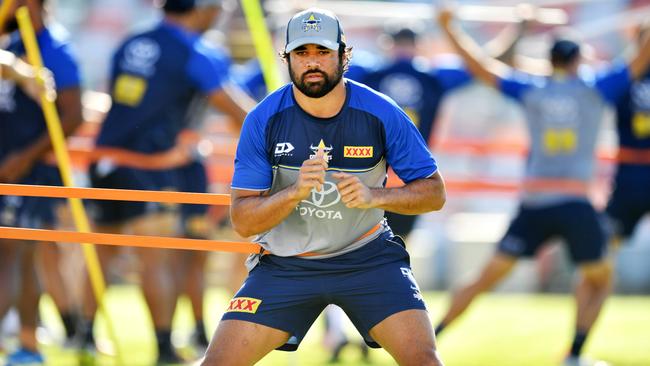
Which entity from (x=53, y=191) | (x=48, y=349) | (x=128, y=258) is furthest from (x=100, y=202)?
(x=128, y=258)

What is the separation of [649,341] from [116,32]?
14632 mm

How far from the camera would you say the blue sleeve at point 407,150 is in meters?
5.80

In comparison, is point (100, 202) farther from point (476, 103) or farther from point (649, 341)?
point (476, 103)

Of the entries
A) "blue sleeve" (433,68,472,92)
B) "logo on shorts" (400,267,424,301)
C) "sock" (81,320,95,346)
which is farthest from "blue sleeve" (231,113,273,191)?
"blue sleeve" (433,68,472,92)

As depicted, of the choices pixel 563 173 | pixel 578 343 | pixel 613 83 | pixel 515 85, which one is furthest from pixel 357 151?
pixel 613 83

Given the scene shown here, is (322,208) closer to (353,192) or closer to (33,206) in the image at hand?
(353,192)

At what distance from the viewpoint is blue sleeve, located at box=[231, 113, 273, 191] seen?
573 cm

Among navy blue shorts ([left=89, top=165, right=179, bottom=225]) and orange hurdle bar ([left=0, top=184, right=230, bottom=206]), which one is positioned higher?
orange hurdle bar ([left=0, top=184, right=230, bottom=206])

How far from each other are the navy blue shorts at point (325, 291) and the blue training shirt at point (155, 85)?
3227 millimetres

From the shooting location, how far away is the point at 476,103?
674 inches

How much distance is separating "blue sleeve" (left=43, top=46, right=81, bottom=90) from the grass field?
2.07 m

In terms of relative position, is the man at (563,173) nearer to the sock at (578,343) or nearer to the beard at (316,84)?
the sock at (578,343)

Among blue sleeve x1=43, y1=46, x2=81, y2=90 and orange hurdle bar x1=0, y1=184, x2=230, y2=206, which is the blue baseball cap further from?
blue sleeve x1=43, y1=46, x2=81, y2=90

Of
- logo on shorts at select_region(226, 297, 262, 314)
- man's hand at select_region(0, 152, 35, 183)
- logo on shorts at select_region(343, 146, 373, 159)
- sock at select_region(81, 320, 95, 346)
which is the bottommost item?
sock at select_region(81, 320, 95, 346)
